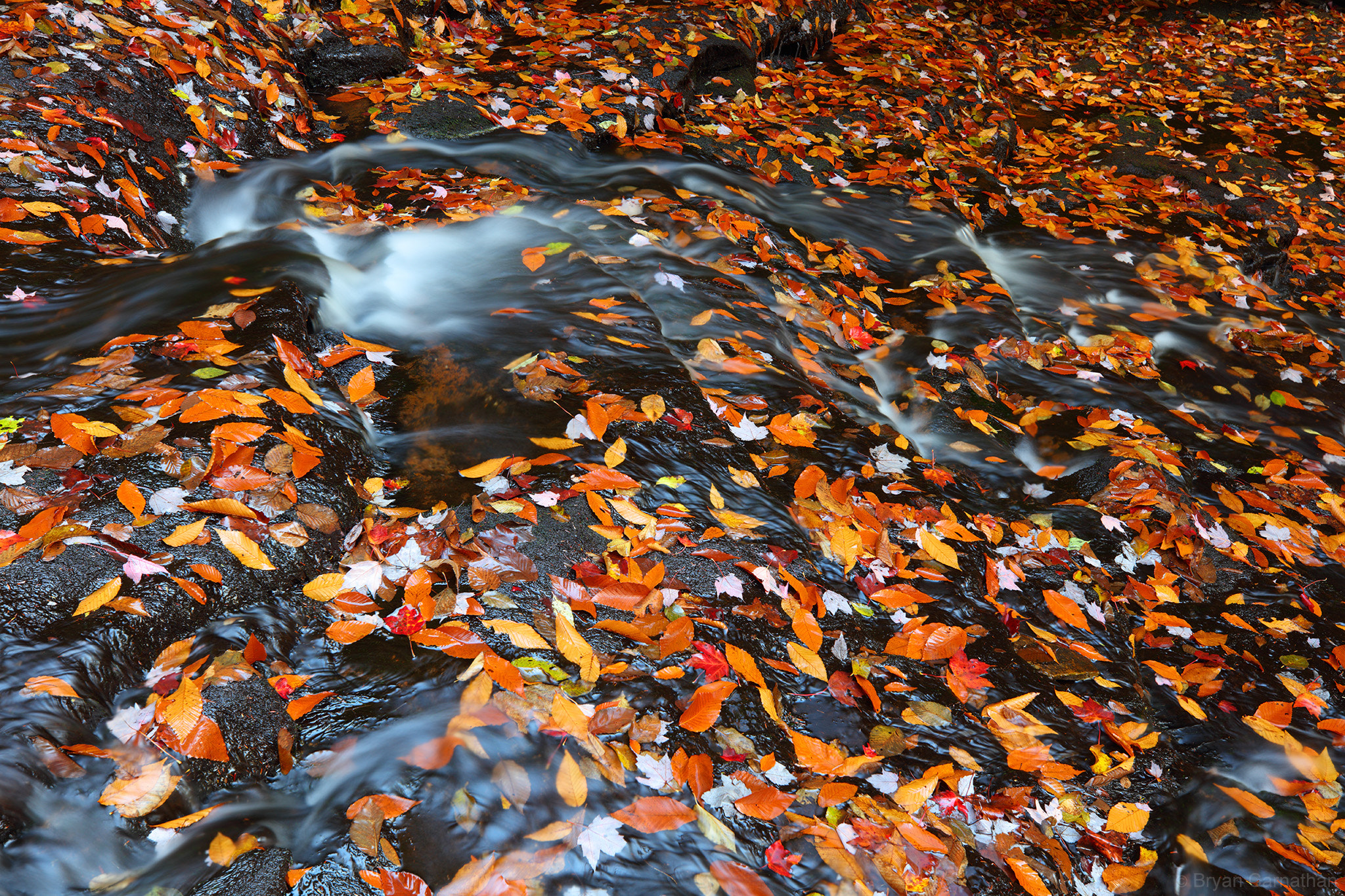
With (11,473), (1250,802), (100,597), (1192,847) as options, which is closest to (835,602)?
(1192,847)

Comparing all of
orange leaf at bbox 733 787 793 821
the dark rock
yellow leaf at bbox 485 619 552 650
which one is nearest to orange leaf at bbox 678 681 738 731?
orange leaf at bbox 733 787 793 821

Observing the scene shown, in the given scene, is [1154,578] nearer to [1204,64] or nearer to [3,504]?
[3,504]

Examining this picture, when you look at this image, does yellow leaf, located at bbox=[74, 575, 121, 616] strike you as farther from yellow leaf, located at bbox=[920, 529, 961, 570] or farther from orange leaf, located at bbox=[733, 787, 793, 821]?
yellow leaf, located at bbox=[920, 529, 961, 570]

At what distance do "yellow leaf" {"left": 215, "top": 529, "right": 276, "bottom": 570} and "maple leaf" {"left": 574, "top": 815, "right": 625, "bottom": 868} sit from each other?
4.45ft

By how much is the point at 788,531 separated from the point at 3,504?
272cm

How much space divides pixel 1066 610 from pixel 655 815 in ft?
7.28

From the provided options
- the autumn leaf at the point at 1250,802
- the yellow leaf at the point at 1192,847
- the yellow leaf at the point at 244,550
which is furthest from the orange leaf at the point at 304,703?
the autumn leaf at the point at 1250,802

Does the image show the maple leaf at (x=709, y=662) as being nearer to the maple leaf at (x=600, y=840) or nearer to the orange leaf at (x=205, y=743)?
the maple leaf at (x=600, y=840)

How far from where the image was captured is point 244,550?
8.27 feet

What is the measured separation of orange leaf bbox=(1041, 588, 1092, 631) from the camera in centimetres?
338

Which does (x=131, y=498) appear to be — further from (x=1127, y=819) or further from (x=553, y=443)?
(x=1127, y=819)

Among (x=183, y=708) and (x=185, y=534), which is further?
(x=185, y=534)

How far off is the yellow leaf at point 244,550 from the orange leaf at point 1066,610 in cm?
320

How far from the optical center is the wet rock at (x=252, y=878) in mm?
1903
